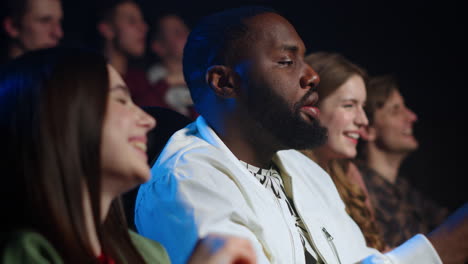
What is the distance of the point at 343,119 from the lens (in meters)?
1.96

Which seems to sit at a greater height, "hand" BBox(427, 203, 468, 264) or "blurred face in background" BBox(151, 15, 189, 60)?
"hand" BBox(427, 203, 468, 264)

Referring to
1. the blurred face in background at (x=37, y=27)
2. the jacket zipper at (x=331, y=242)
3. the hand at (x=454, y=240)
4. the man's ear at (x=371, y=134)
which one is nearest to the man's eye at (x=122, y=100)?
the jacket zipper at (x=331, y=242)

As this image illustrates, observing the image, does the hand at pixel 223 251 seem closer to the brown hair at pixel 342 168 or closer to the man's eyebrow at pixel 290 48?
the man's eyebrow at pixel 290 48

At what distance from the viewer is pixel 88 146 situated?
0.84 metres

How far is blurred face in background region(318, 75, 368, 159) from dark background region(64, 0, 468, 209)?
1043mm

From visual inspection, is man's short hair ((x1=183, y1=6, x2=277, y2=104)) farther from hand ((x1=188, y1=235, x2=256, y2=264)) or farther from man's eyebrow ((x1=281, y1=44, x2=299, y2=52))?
hand ((x1=188, y1=235, x2=256, y2=264))

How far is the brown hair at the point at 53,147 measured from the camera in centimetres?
79

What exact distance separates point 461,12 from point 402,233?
160 cm

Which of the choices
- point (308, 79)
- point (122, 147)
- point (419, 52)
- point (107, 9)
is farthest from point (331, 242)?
point (419, 52)

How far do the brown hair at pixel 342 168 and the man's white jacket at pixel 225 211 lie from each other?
1.57ft

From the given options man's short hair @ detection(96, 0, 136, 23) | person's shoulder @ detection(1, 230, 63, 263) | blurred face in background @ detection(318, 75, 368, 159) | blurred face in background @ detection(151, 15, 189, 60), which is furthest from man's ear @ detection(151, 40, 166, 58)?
person's shoulder @ detection(1, 230, 63, 263)

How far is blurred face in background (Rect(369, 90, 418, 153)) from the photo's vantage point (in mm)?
2656

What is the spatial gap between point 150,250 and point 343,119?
1104 millimetres

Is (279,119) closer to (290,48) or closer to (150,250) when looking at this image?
(290,48)
